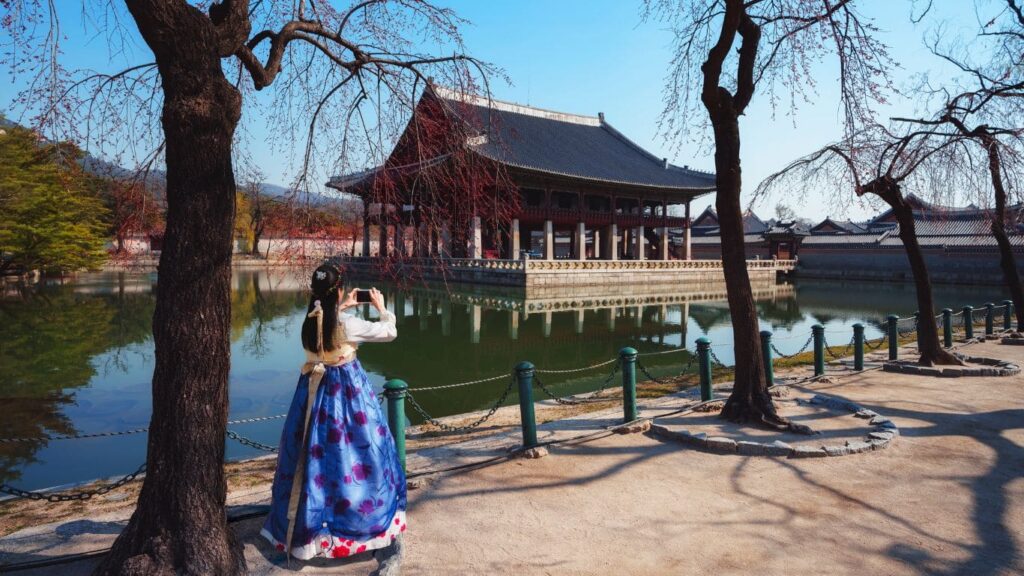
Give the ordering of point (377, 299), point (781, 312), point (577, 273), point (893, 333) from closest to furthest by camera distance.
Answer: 1. point (377, 299)
2. point (893, 333)
3. point (781, 312)
4. point (577, 273)

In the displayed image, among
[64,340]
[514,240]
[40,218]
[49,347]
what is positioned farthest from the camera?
[514,240]

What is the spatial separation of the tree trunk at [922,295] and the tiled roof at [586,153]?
811 inches

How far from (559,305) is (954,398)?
57.0ft

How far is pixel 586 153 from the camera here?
3709cm

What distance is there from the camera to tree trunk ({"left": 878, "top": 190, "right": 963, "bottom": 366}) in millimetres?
9016

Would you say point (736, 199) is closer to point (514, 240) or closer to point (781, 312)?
point (781, 312)

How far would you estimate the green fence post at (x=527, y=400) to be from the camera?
16.8 feet

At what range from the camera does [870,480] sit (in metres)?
4.49

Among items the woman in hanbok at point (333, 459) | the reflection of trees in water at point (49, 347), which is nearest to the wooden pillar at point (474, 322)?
the reflection of trees in water at point (49, 347)

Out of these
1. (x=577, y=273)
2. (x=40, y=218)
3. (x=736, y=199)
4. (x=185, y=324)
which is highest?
(x=40, y=218)

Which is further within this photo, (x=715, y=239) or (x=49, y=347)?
(x=715, y=239)

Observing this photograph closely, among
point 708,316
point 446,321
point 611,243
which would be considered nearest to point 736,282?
point 446,321

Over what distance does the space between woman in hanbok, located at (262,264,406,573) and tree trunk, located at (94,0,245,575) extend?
1.43 feet

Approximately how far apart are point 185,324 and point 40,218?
26630mm
